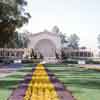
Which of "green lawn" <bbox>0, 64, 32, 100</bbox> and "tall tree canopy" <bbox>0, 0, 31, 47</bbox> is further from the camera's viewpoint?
"tall tree canopy" <bbox>0, 0, 31, 47</bbox>

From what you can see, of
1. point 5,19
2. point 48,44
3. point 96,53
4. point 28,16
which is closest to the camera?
point 5,19

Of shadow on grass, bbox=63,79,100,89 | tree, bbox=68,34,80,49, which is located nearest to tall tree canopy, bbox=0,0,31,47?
shadow on grass, bbox=63,79,100,89

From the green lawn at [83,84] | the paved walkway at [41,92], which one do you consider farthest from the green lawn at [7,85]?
the green lawn at [83,84]

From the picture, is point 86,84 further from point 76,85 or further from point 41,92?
point 41,92

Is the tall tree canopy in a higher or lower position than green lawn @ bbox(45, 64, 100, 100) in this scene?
higher

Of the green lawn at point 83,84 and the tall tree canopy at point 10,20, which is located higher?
the tall tree canopy at point 10,20

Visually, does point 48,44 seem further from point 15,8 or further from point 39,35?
point 15,8

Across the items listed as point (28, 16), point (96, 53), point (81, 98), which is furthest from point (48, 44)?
point (81, 98)

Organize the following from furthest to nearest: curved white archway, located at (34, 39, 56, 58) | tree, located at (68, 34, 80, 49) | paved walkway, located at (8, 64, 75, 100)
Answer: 1. tree, located at (68, 34, 80, 49)
2. curved white archway, located at (34, 39, 56, 58)
3. paved walkway, located at (8, 64, 75, 100)

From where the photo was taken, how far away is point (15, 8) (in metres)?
55.5

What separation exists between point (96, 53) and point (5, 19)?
3839 centimetres

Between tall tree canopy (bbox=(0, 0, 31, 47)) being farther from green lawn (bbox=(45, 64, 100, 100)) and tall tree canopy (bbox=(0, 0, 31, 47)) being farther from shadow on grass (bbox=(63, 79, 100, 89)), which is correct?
shadow on grass (bbox=(63, 79, 100, 89))

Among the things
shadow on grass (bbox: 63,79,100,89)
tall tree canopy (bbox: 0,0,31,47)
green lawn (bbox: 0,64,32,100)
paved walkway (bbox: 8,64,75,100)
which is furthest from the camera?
tall tree canopy (bbox: 0,0,31,47)

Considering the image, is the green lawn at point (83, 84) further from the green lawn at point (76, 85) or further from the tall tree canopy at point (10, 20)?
the tall tree canopy at point (10, 20)
